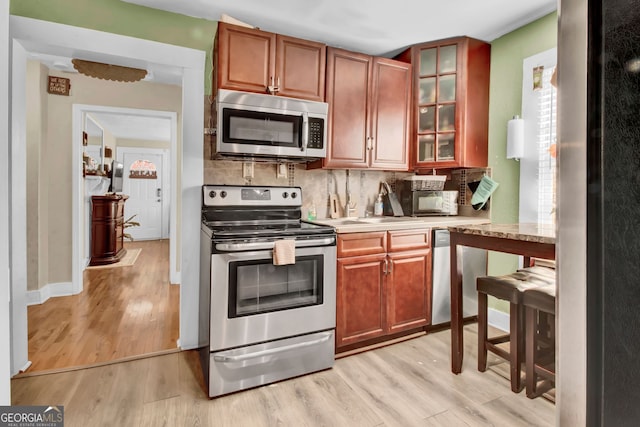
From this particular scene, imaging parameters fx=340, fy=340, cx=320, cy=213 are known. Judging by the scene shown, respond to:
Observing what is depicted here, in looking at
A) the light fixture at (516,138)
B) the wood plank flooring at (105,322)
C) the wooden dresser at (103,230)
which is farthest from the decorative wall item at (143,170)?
the light fixture at (516,138)

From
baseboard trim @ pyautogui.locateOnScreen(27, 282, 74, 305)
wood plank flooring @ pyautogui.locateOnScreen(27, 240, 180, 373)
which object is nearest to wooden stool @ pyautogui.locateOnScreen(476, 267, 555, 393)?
wood plank flooring @ pyautogui.locateOnScreen(27, 240, 180, 373)

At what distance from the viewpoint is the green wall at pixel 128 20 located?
6.93 ft

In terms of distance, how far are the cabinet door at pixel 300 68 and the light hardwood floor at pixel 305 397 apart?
1940 mm

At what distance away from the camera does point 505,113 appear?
2.87 meters

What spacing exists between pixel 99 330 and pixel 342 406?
6.90ft

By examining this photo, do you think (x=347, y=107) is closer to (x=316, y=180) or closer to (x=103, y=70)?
(x=316, y=180)

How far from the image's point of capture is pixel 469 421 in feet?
5.56

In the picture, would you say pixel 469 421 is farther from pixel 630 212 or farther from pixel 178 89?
pixel 178 89

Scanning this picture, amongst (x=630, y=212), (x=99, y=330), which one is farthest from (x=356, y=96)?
(x=99, y=330)

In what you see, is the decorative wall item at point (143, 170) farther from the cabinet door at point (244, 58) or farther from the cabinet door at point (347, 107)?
the cabinet door at point (347, 107)

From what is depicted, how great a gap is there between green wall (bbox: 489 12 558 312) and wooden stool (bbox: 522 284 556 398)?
2.70 ft

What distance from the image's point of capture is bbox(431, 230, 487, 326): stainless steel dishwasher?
2.72 meters

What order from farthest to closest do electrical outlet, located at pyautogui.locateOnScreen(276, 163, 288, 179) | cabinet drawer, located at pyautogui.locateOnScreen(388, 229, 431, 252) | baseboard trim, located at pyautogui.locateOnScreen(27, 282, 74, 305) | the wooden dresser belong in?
the wooden dresser < baseboard trim, located at pyautogui.locateOnScreen(27, 282, 74, 305) < electrical outlet, located at pyautogui.locateOnScreen(276, 163, 288, 179) < cabinet drawer, located at pyautogui.locateOnScreen(388, 229, 431, 252)

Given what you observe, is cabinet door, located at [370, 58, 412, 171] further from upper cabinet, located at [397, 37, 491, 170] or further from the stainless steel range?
the stainless steel range
